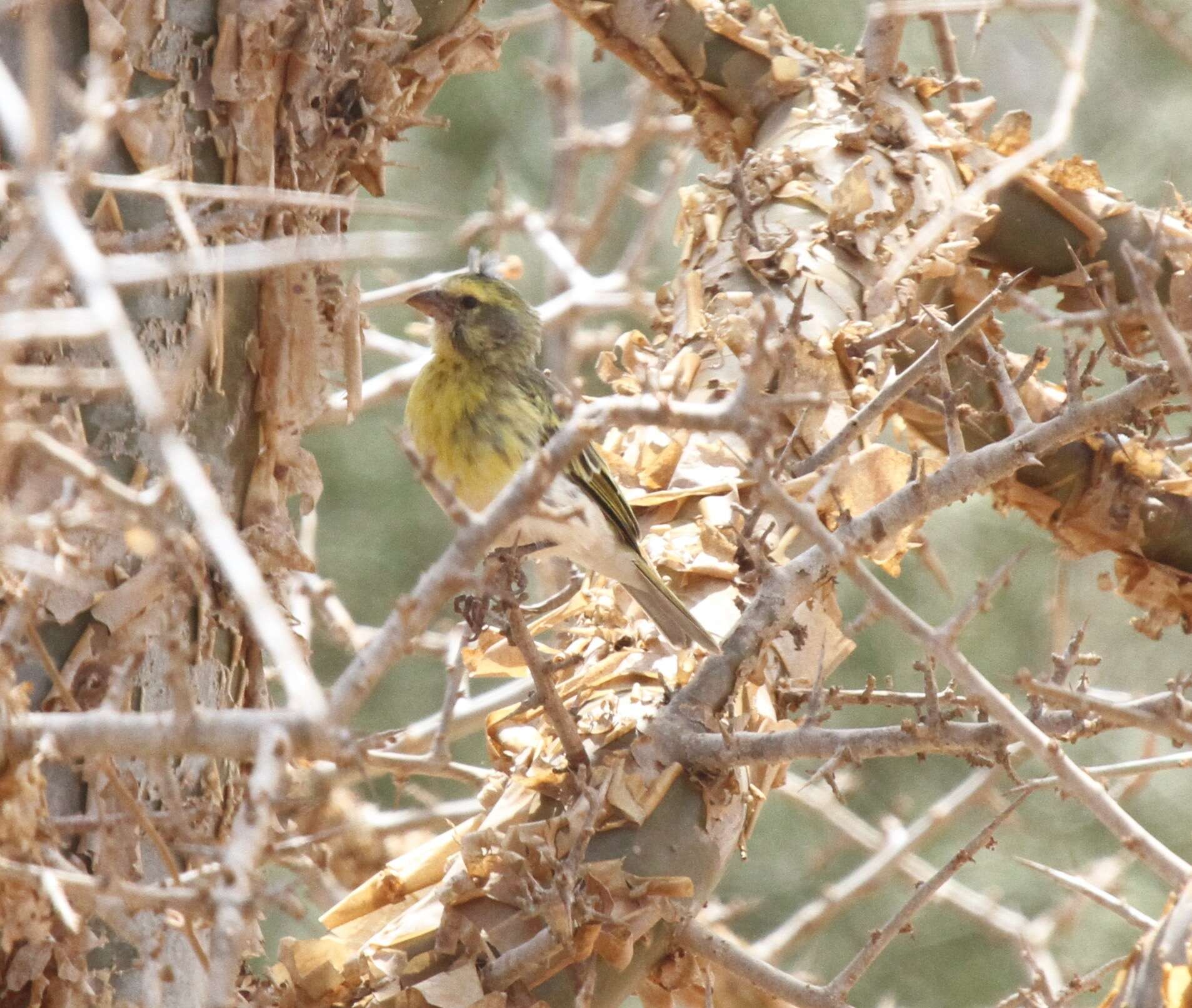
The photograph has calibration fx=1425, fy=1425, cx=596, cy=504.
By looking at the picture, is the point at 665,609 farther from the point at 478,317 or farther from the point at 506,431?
the point at 478,317

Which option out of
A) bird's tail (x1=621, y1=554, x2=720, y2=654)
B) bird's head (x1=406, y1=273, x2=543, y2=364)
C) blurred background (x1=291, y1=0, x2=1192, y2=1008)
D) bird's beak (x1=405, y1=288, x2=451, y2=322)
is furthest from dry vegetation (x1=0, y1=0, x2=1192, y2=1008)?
blurred background (x1=291, y1=0, x2=1192, y2=1008)

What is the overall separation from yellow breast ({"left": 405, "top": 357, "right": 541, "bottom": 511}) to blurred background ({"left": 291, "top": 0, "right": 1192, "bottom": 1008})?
1.59 meters

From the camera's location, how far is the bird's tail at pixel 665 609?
3.07m

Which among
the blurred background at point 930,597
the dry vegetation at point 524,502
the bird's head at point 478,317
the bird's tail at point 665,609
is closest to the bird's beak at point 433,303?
the bird's head at point 478,317

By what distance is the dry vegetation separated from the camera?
1.60 m

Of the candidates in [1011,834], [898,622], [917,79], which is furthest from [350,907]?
[1011,834]

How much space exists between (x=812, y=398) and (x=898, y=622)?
0.40m

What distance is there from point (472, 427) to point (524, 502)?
2138 millimetres

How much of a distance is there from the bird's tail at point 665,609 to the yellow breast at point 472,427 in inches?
19.6

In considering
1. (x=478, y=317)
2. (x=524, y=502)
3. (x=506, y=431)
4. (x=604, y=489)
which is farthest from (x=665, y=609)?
(x=524, y=502)

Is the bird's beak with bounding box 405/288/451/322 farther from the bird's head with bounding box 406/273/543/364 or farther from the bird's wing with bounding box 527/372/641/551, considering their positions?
the bird's wing with bounding box 527/372/641/551

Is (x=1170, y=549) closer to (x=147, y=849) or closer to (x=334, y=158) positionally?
(x=334, y=158)

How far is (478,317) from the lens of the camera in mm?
4027

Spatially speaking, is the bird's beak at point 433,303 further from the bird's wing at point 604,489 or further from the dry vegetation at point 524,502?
the bird's wing at point 604,489
